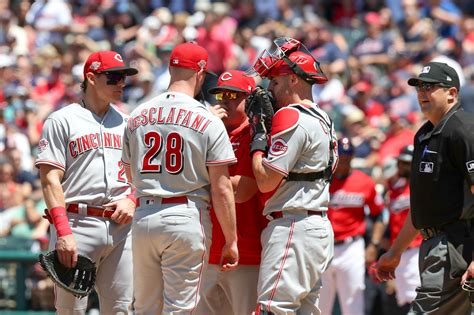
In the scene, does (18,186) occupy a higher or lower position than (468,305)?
lower

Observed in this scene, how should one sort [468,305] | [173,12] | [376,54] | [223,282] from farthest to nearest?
1. [173,12]
2. [376,54]
3. [223,282]
4. [468,305]

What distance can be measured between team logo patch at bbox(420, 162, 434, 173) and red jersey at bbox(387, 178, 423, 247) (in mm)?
3215

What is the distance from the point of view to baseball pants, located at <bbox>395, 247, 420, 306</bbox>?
988 centimetres

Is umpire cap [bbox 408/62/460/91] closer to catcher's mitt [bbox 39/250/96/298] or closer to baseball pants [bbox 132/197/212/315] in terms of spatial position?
baseball pants [bbox 132/197/212/315]

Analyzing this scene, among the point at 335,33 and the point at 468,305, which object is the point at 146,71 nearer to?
the point at 335,33

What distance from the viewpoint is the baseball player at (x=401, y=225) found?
9867 mm

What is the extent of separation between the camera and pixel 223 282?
284 inches

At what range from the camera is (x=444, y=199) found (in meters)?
6.55

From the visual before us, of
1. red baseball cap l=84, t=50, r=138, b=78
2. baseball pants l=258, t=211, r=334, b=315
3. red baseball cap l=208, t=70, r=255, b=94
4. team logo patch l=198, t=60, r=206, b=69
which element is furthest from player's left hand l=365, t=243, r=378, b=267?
team logo patch l=198, t=60, r=206, b=69

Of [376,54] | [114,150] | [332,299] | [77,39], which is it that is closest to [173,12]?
[77,39]

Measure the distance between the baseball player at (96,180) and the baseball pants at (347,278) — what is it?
11.7ft

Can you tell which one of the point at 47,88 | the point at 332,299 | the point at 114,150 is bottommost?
the point at 332,299

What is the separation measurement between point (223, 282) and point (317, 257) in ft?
2.77

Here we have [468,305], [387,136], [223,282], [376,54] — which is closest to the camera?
[468,305]
